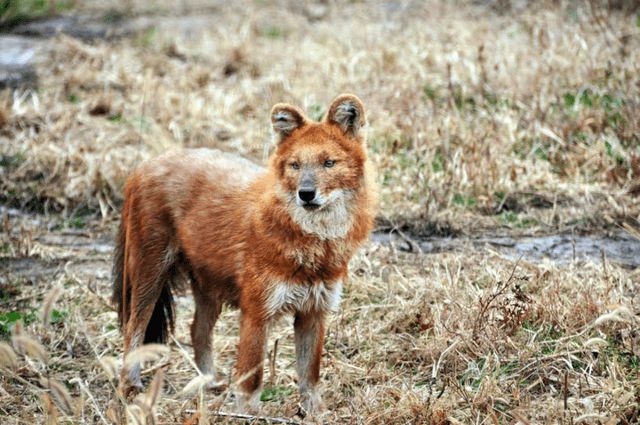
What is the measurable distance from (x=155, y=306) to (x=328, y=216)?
159 centimetres

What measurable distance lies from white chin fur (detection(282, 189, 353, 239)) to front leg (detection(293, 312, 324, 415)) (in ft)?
1.72

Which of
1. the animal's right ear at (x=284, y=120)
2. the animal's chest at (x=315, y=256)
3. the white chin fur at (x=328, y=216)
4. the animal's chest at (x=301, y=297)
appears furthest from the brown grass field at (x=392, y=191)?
the animal's right ear at (x=284, y=120)

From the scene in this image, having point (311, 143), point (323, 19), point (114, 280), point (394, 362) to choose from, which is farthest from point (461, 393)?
point (323, 19)

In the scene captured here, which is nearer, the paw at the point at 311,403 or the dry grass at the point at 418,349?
the dry grass at the point at 418,349

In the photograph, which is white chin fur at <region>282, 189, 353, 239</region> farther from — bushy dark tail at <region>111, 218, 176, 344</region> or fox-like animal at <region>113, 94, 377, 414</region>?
bushy dark tail at <region>111, 218, 176, 344</region>

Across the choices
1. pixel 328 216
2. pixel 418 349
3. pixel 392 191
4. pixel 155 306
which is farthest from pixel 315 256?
pixel 392 191

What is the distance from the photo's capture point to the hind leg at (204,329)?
20.0 feet

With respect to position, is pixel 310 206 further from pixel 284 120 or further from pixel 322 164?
pixel 284 120

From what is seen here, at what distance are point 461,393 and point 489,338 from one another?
1.93ft

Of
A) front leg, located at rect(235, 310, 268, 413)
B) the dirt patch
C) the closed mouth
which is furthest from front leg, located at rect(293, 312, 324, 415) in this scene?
the dirt patch

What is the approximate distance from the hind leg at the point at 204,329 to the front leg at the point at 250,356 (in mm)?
916

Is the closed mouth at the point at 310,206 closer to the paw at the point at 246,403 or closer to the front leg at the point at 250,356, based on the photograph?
the front leg at the point at 250,356

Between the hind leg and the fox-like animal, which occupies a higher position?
the fox-like animal

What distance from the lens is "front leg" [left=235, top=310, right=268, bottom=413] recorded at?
16.9 feet
